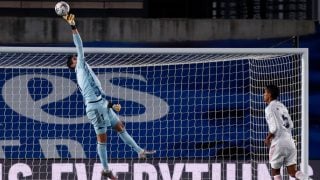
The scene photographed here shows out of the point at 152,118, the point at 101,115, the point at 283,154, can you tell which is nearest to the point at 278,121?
the point at 283,154

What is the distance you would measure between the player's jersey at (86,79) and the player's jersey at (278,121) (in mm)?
2087

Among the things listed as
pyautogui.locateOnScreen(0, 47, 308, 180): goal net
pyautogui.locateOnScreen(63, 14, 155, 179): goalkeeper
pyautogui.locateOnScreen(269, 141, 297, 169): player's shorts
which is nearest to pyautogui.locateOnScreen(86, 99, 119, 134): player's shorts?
pyautogui.locateOnScreen(63, 14, 155, 179): goalkeeper

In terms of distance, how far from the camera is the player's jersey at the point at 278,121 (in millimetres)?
13789

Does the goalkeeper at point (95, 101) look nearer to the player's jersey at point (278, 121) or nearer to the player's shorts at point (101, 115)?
the player's shorts at point (101, 115)

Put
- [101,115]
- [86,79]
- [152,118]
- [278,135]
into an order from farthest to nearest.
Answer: [152,118] < [101,115] < [278,135] < [86,79]

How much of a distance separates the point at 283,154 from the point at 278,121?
1.48 ft

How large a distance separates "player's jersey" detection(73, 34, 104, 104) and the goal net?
2119 mm

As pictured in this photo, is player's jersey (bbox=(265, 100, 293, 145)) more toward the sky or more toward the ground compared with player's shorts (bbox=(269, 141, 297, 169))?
more toward the sky

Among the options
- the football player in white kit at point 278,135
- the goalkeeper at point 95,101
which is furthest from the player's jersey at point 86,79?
the football player in white kit at point 278,135

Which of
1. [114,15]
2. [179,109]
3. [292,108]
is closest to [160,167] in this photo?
[179,109]

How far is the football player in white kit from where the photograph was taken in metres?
13.8

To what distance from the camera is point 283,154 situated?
552 inches

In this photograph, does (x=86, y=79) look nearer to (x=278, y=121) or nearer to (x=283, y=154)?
(x=278, y=121)

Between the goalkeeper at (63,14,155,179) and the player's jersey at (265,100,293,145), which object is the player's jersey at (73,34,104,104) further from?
the player's jersey at (265,100,293,145)
